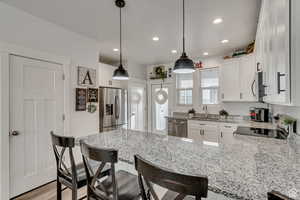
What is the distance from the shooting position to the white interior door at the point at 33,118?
6.93ft

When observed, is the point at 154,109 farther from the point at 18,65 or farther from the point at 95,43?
the point at 18,65

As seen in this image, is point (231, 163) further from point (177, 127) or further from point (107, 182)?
point (177, 127)

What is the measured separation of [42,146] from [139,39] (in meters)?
2.66

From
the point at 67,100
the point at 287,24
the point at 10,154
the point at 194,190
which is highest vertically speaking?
the point at 287,24

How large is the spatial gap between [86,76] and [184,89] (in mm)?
3098

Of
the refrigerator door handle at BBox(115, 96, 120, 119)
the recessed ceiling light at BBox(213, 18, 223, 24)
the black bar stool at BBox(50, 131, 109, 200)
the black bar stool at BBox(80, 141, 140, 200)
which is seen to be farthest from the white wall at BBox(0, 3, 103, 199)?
the recessed ceiling light at BBox(213, 18, 223, 24)

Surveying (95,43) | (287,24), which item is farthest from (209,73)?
(287,24)

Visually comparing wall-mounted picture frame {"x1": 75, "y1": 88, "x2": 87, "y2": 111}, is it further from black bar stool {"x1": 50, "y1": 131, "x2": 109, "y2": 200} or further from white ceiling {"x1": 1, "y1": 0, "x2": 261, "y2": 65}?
black bar stool {"x1": 50, "y1": 131, "x2": 109, "y2": 200}

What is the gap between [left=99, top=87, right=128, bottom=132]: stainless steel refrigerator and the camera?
3.70m

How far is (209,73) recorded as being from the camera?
14.9ft

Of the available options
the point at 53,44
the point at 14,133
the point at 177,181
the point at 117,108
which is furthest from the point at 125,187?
the point at 117,108

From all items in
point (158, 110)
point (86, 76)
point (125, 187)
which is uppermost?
point (86, 76)

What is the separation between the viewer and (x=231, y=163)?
3.31 ft

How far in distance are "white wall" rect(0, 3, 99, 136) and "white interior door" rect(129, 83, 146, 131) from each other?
67.9 inches
